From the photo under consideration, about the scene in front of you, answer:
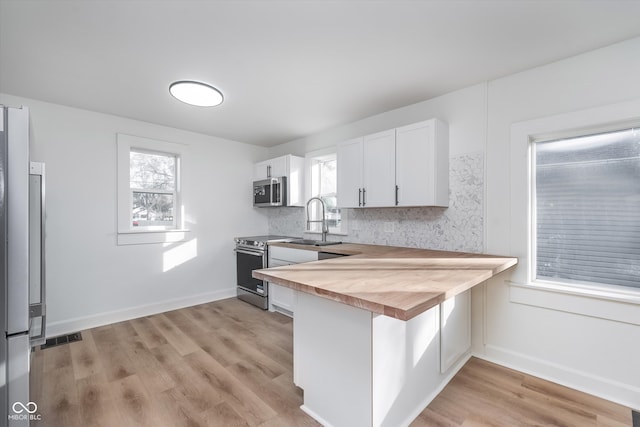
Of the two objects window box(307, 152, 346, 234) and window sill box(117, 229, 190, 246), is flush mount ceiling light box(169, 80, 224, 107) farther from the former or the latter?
window sill box(117, 229, 190, 246)

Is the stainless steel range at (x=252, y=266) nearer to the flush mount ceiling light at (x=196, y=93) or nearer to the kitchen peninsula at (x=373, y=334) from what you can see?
the flush mount ceiling light at (x=196, y=93)

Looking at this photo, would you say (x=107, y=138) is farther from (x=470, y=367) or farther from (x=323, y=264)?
(x=470, y=367)

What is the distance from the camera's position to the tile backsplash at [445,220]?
248 centimetres

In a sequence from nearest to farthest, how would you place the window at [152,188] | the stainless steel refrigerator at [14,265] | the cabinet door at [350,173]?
1. the stainless steel refrigerator at [14,265]
2. the cabinet door at [350,173]
3. the window at [152,188]

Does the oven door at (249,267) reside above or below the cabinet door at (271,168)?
below

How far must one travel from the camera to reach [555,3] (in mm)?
1546

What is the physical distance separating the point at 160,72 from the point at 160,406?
7.89 feet

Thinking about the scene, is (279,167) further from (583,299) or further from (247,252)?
(583,299)

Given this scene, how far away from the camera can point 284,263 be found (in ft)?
11.3

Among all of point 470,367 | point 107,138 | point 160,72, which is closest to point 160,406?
point 470,367

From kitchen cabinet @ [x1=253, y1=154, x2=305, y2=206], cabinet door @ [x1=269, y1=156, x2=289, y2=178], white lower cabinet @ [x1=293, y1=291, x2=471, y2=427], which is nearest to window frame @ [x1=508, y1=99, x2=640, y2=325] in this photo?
white lower cabinet @ [x1=293, y1=291, x2=471, y2=427]

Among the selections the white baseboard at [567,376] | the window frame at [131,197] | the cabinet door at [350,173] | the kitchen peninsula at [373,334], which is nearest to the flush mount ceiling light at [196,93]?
the window frame at [131,197]

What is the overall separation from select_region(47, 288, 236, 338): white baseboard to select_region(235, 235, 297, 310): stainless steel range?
1.38 feet

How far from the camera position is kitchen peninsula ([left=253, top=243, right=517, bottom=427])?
4.26ft
